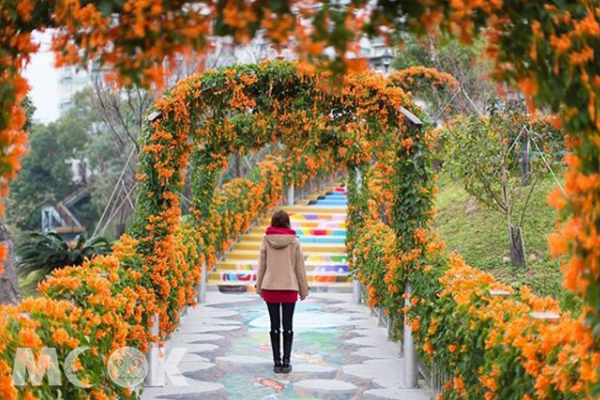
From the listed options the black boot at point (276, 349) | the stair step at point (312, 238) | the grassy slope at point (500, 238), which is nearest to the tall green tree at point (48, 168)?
the stair step at point (312, 238)

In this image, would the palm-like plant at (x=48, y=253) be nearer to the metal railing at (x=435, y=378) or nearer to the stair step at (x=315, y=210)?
the metal railing at (x=435, y=378)

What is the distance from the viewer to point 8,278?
955cm

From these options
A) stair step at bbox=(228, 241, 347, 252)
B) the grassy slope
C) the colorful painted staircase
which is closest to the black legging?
the grassy slope

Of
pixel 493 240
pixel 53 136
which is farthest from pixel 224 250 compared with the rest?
pixel 53 136

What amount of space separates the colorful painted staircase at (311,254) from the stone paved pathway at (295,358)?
2045 mm

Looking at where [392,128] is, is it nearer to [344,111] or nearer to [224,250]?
[344,111]

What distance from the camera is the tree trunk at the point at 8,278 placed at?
9.35m

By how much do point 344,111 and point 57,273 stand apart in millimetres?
3041

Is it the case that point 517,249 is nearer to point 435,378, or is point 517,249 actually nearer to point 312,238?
point 435,378

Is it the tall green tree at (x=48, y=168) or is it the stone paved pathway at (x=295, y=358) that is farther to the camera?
the tall green tree at (x=48, y=168)

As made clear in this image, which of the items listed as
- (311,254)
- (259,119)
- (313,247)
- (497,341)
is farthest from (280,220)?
(313,247)

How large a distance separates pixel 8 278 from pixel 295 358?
3.48m

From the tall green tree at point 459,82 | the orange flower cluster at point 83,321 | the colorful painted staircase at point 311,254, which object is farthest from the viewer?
the tall green tree at point 459,82

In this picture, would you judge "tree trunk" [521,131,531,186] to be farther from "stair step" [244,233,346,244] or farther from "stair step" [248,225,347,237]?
"stair step" [248,225,347,237]
